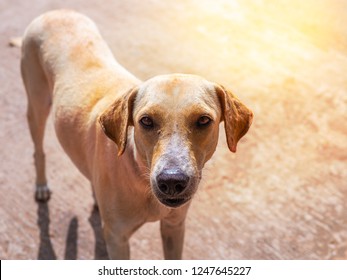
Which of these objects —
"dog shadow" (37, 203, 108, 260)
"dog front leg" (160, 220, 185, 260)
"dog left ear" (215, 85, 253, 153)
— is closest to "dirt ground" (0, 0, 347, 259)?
"dog shadow" (37, 203, 108, 260)

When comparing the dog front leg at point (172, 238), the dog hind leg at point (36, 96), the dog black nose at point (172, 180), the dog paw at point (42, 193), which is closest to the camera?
the dog black nose at point (172, 180)

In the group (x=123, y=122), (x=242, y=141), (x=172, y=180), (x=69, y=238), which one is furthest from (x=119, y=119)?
(x=242, y=141)

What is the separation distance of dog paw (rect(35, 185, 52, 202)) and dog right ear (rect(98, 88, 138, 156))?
189 centimetres

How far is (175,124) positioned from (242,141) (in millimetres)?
2734

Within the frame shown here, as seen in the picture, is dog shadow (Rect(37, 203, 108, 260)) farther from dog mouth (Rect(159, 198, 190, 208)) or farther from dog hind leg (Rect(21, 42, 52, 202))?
dog mouth (Rect(159, 198, 190, 208))

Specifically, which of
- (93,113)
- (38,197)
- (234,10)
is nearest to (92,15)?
(234,10)

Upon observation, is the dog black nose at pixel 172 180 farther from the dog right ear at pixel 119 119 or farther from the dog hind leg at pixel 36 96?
the dog hind leg at pixel 36 96

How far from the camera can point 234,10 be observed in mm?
7941

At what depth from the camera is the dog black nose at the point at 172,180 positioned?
2639 millimetres

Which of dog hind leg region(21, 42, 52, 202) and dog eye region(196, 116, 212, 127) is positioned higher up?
dog eye region(196, 116, 212, 127)

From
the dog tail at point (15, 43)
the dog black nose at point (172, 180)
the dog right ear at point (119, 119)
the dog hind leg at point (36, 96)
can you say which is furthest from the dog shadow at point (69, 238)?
the dog tail at point (15, 43)

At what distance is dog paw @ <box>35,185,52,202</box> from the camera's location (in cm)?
474

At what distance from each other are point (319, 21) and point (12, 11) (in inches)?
185

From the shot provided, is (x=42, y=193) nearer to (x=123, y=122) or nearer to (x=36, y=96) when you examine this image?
(x=36, y=96)
